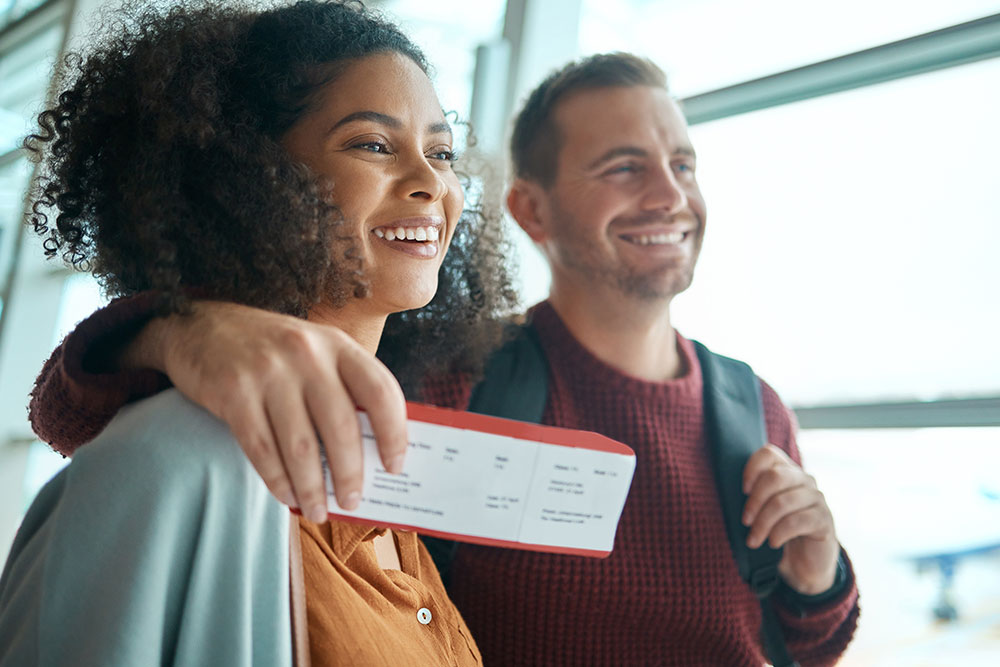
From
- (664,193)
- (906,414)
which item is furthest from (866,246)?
(664,193)

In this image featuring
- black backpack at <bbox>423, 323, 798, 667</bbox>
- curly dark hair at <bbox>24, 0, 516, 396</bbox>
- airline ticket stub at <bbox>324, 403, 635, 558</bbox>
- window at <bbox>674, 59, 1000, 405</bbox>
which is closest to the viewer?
airline ticket stub at <bbox>324, 403, 635, 558</bbox>

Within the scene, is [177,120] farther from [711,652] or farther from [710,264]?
[710,264]

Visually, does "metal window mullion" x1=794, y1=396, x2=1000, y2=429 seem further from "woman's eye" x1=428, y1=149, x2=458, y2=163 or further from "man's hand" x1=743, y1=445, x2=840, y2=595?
"woman's eye" x1=428, y1=149, x2=458, y2=163

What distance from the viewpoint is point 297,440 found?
60cm

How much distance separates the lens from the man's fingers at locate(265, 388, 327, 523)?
60cm

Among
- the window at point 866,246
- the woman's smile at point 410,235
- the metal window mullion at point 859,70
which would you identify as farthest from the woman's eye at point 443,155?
the metal window mullion at point 859,70

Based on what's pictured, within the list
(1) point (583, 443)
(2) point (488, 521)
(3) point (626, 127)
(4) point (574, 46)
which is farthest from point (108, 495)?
(4) point (574, 46)

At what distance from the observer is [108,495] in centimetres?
65

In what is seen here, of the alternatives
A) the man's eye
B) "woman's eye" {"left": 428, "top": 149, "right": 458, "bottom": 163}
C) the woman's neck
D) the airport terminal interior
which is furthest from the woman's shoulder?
the man's eye

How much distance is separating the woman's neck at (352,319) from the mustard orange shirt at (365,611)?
28cm

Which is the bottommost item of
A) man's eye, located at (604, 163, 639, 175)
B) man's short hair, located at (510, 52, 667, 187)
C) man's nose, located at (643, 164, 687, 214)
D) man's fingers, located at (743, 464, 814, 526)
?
man's fingers, located at (743, 464, 814, 526)

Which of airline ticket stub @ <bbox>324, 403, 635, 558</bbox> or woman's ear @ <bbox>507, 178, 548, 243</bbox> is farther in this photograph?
woman's ear @ <bbox>507, 178, 548, 243</bbox>

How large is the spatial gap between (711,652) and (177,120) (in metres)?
1.25

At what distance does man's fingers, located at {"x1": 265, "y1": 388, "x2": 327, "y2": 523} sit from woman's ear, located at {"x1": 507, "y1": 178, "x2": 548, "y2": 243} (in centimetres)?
136
